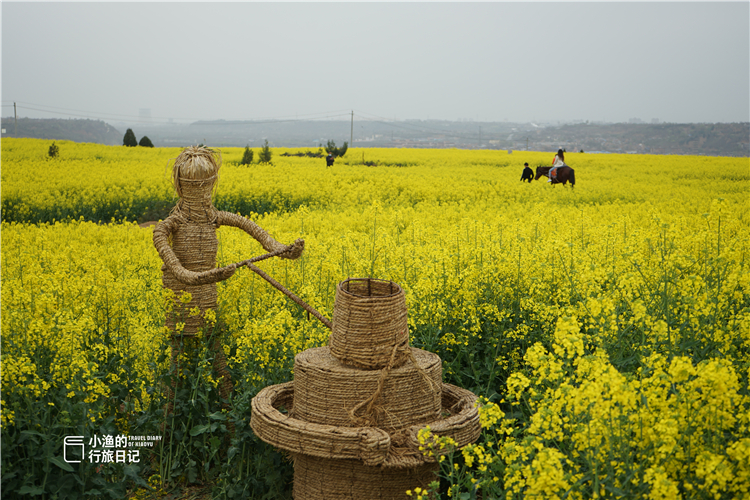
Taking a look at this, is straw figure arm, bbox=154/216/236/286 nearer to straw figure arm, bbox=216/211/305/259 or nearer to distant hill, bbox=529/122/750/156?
straw figure arm, bbox=216/211/305/259

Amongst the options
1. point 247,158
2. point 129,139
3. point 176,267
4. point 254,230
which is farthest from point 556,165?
point 129,139

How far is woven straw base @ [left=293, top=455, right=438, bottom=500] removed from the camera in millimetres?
3150

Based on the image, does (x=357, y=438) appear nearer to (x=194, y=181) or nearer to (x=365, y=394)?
(x=365, y=394)

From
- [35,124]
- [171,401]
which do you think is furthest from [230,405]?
[35,124]

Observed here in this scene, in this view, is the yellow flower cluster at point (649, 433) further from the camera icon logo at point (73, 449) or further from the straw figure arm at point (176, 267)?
the camera icon logo at point (73, 449)

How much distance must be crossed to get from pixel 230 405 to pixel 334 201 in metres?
11.4

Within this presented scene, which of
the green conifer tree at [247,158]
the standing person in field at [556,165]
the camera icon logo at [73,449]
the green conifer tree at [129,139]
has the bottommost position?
the camera icon logo at [73,449]

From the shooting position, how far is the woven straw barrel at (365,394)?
3197 mm

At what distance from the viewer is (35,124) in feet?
195

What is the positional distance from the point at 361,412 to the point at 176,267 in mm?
1576

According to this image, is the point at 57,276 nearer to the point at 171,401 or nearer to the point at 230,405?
the point at 171,401

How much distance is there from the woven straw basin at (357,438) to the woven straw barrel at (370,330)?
0.39m

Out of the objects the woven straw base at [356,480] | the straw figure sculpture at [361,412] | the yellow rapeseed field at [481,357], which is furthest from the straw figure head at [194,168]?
the woven straw base at [356,480]

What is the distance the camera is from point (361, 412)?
10.5 ft
